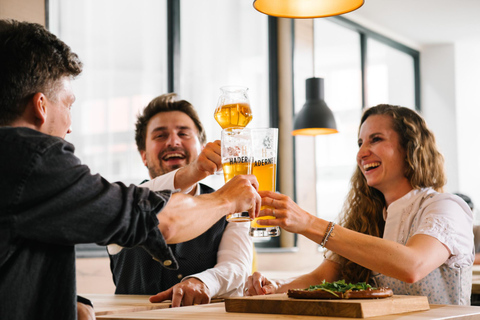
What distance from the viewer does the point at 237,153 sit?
1.45m

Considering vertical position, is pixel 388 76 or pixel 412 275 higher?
pixel 388 76

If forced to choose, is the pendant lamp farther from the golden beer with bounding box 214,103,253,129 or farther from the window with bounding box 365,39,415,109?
the window with bounding box 365,39,415,109

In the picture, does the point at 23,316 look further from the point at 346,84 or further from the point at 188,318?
the point at 346,84

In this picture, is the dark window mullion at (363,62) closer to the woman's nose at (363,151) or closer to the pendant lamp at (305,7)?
the woman's nose at (363,151)

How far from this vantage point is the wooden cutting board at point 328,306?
1281mm

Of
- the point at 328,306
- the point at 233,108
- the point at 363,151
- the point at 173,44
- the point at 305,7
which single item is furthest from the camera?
the point at 173,44

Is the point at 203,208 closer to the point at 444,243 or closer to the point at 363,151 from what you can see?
the point at 444,243

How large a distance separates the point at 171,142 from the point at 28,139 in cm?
150

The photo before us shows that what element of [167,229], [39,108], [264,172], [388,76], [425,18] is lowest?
[167,229]

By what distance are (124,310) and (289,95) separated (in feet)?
14.3

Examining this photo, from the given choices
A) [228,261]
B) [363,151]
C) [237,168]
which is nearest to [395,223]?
[363,151]

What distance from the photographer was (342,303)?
1.29 m

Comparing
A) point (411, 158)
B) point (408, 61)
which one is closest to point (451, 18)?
point (408, 61)

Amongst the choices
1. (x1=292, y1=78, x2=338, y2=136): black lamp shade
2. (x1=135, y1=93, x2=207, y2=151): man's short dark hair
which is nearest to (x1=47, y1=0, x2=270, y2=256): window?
(x1=292, y1=78, x2=338, y2=136): black lamp shade
